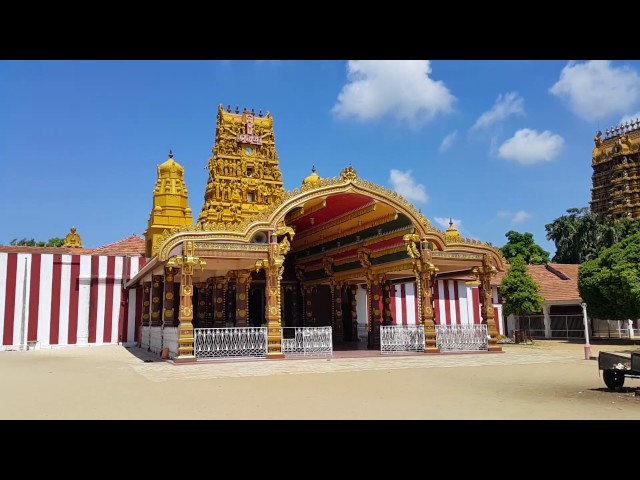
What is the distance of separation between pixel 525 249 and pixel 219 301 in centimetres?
3298

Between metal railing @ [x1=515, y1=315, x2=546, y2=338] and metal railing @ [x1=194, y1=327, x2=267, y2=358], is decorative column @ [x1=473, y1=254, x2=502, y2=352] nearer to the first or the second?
metal railing @ [x1=194, y1=327, x2=267, y2=358]

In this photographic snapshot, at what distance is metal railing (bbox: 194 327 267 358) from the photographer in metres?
14.7

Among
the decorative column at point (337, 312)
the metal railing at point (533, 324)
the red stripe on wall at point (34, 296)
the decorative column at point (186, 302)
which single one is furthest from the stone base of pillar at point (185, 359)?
the metal railing at point (533, 324)

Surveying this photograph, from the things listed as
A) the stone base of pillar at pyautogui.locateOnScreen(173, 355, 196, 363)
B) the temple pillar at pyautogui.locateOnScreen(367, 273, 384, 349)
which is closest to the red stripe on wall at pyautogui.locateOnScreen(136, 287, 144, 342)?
the stone base of pillar at pyautogui.locateOnScreen(173, 355, 196, 363)

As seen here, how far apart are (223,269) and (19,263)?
31.9 feet

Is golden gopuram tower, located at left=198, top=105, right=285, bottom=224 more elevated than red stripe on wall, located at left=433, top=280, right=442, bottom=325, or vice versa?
golden gopuram tower, located at left=198, top=105, right=285, bottom=224

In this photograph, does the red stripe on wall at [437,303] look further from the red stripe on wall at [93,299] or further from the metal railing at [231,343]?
the red stripe on wall at [93,299]

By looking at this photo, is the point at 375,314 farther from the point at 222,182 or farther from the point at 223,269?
the point at 222,182

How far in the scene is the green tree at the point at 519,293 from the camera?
84.2ft

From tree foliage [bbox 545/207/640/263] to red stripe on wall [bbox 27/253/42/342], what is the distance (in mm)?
39175

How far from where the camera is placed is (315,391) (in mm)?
8227

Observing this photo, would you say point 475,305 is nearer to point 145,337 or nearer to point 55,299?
point 145,337

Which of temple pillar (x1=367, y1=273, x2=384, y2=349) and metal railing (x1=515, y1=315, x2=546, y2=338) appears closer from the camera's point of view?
temple pillar (x1=367, y1=273, x2=384, y2=349)

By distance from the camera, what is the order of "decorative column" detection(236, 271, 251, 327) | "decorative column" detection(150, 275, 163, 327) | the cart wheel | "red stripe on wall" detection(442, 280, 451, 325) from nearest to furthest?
→ the cart wheel
"decorative column" detection(236, 271, 251, 327)
"decorative column" detection(150, 275, 163, 327)
"red stripe on wall" detection(442, 280, 451, 325)
